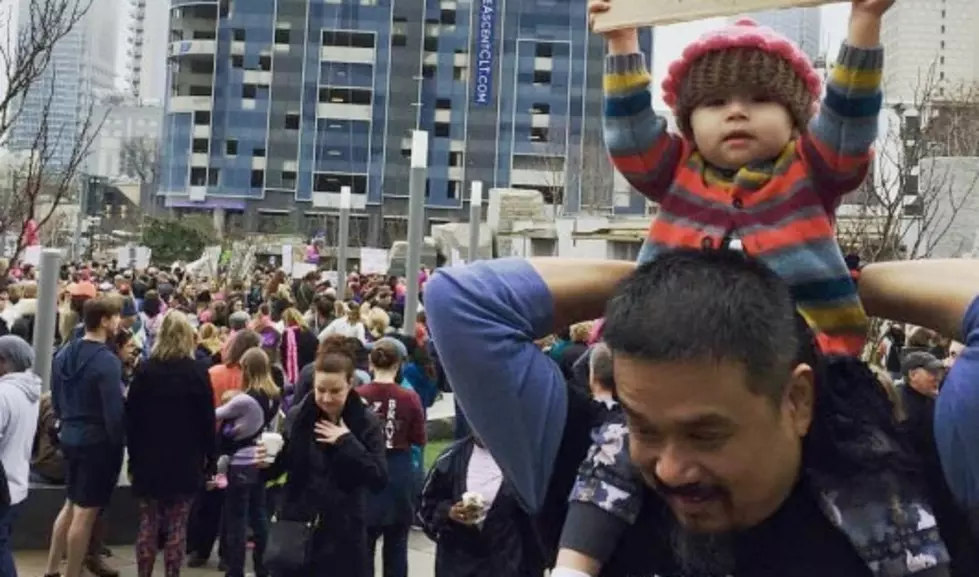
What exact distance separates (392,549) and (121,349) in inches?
101

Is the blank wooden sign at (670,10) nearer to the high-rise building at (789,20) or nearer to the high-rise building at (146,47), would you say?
the high-rise building at (789,20)

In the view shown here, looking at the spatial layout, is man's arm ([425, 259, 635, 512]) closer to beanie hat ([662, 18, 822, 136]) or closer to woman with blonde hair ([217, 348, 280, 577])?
beanie hat ([662, 18, 822, 136])

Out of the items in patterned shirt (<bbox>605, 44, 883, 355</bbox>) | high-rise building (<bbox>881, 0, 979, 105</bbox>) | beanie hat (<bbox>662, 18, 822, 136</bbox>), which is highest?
high-rise building (<bbox>881, 0, 979, 105</bbox>)

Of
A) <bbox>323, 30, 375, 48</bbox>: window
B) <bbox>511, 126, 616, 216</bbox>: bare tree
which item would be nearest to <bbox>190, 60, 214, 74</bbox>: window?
<bbox>323, 30, 375, 48</bbox>: window

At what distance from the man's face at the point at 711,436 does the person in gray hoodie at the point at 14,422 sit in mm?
5819

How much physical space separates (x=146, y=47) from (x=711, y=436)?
18448 cm

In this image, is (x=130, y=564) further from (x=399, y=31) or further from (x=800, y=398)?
(x=399, y=31)

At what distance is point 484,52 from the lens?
70.7 metres

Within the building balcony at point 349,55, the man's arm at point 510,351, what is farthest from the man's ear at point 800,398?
the building balcony at point 349,55

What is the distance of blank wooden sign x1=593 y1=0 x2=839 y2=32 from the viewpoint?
1657 mm

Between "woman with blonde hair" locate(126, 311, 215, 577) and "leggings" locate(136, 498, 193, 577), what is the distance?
0.09 feet

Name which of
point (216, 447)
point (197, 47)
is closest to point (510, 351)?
point (216, 447)

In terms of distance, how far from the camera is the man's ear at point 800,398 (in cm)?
149

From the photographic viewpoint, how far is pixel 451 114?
2793 inches
